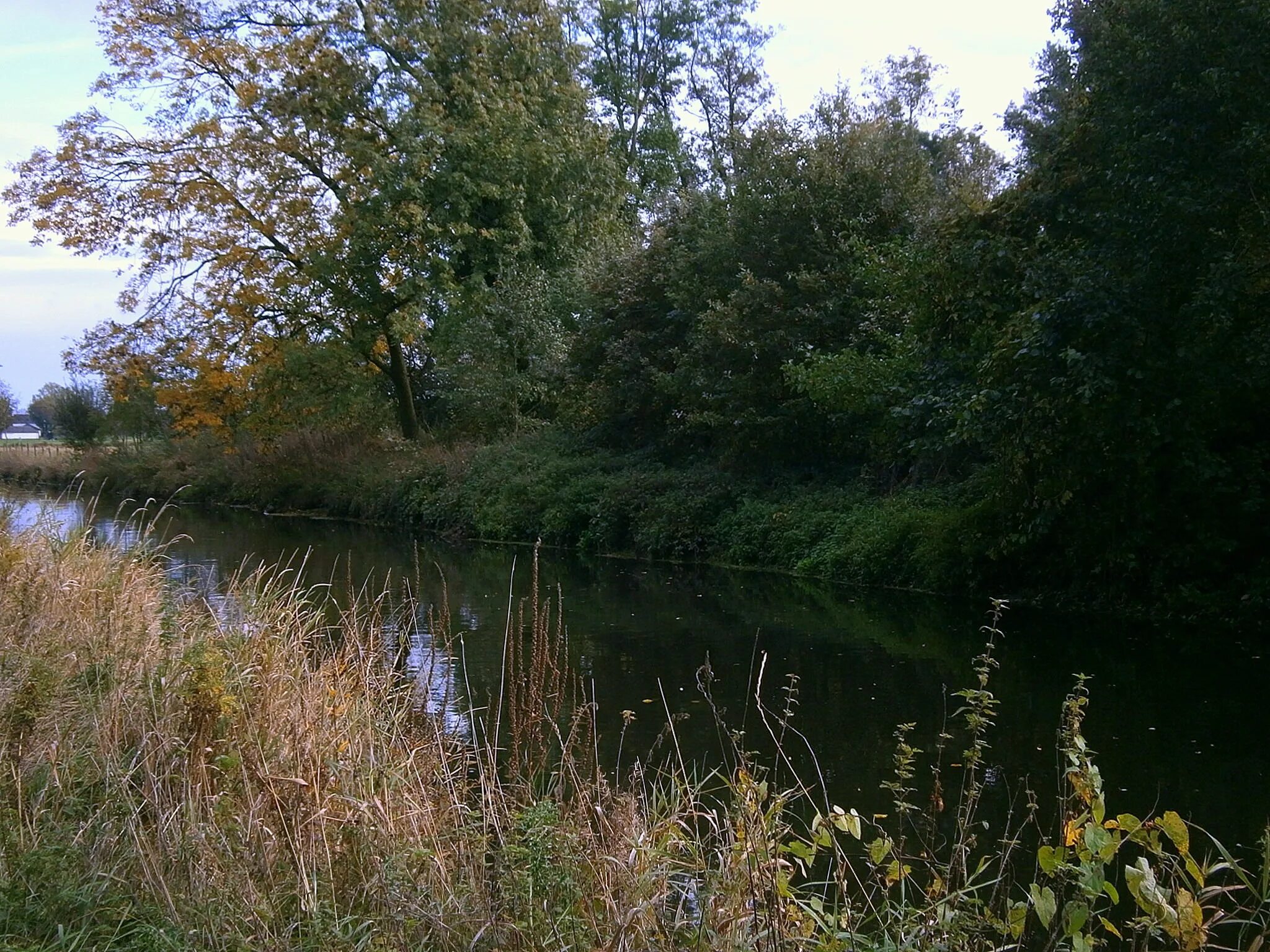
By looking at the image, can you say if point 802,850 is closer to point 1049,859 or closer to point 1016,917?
point 1016,917

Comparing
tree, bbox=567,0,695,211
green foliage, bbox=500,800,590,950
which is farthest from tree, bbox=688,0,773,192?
green foliage, bbox=500,800,590,950

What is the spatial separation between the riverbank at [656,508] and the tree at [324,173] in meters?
3.95

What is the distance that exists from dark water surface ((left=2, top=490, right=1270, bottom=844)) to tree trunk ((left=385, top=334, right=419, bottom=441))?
44.3 ft

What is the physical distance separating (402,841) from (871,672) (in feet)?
25.0

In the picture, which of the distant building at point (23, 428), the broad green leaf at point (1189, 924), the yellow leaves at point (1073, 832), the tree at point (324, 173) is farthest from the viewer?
the distant building at point (23, 428)

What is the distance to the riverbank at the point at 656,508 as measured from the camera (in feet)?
51.0

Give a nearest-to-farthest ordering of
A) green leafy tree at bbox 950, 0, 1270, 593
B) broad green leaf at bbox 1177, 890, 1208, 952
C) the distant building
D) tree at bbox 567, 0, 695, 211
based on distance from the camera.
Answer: broad green leaf at bbox 1177, 890, 1208, 952 < green leafy tree at bbox 950, 0, 1270, 593 < tree at bbox 567, 0, 695, 211 < the distant building

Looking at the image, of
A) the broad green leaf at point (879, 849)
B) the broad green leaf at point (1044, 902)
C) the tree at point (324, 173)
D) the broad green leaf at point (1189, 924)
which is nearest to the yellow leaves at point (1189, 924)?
the broad green leaf at point (1189, 924)

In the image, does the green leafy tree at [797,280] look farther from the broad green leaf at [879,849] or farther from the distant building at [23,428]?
the distant building at [23,428]

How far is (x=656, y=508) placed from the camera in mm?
22594

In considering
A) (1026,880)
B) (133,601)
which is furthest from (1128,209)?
(133,601)

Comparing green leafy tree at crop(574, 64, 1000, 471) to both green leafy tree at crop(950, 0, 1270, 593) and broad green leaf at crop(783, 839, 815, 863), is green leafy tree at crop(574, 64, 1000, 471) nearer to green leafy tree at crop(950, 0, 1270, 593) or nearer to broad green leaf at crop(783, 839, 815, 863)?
green leafy tree at crop(950, 0, 1270, 593)

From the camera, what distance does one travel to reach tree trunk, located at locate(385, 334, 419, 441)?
32812 mm

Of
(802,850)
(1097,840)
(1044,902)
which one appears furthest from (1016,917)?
(802,850)
